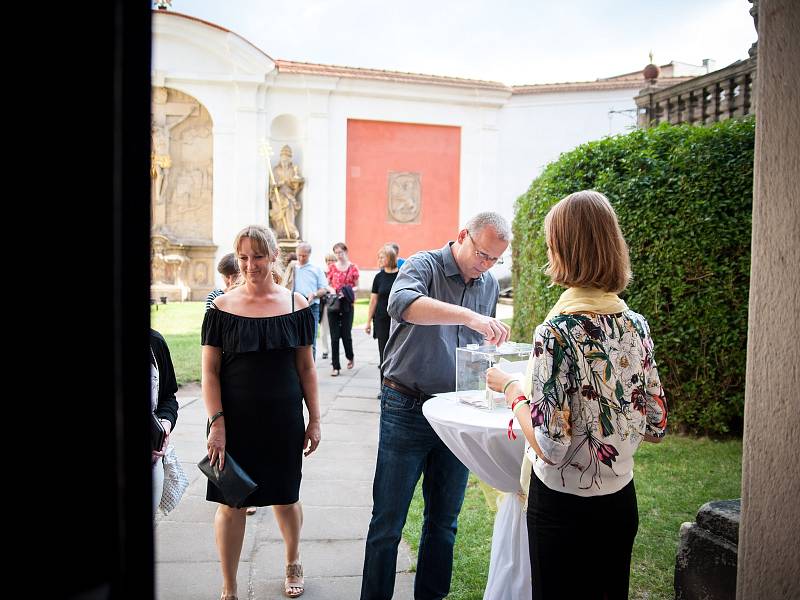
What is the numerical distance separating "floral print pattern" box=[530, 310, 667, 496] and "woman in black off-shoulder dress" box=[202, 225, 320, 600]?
153cm

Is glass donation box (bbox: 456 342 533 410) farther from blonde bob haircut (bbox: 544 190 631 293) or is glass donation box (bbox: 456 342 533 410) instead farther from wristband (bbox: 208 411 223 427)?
wristband (bbox: 208 411 223 427)

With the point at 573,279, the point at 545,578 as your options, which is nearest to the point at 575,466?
the point at 545,578

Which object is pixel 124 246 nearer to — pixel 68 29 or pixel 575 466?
pixel 68 29

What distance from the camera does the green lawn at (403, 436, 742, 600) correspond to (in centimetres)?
343

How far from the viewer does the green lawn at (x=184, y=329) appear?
9377mm

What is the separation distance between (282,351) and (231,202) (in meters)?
19.0

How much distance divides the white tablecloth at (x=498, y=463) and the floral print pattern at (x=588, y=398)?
0.57 metres

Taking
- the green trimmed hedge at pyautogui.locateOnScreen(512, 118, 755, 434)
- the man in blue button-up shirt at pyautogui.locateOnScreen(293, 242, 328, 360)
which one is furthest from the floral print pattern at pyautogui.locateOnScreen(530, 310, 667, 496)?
the man in blue button-up shirt at pyautogui.locateOnScreen(293, 242, 328, 360)

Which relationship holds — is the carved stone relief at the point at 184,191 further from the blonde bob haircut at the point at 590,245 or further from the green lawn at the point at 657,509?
the blonde bob haircut at the point at 590,245

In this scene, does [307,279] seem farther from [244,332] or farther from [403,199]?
[403,199]

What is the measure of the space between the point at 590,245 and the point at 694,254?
4.48m

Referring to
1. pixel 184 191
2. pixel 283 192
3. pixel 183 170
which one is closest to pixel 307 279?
pixel 283 192

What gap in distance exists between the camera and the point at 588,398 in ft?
6.18

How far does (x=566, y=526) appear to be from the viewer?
193 centimetres
